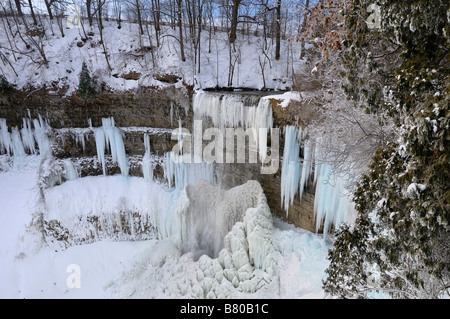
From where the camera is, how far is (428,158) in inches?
86.6

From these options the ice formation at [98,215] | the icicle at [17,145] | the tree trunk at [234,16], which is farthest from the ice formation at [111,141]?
the tree trunk at [234,16]

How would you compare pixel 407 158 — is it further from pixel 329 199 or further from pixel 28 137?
pixel 28 137

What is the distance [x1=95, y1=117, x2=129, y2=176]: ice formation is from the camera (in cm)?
1182

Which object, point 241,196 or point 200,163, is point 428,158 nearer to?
point 241,196

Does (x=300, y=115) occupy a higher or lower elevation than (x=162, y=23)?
lower

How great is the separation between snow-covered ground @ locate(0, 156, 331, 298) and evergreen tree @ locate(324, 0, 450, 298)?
3.25 m

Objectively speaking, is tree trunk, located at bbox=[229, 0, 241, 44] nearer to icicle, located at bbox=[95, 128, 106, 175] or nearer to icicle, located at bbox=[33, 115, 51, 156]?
icicle, located at bbox=[95, 128, 106, 175]

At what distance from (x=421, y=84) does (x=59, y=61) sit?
15879mm

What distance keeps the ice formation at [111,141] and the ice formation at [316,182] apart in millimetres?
7926

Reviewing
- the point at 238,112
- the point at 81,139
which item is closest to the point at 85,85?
the point at 81,139

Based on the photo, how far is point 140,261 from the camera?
31.2 feet

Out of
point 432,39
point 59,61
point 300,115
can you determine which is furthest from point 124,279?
point 59,61

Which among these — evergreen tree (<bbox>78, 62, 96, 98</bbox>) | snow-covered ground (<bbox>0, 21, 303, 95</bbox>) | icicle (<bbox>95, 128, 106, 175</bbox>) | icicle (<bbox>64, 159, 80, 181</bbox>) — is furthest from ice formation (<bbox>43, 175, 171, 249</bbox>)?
snow-covered ground (<bbox>0, 21, 303, 95</bbox>)

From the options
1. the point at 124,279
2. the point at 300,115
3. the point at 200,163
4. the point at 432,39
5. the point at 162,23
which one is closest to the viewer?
the point at 432,39
